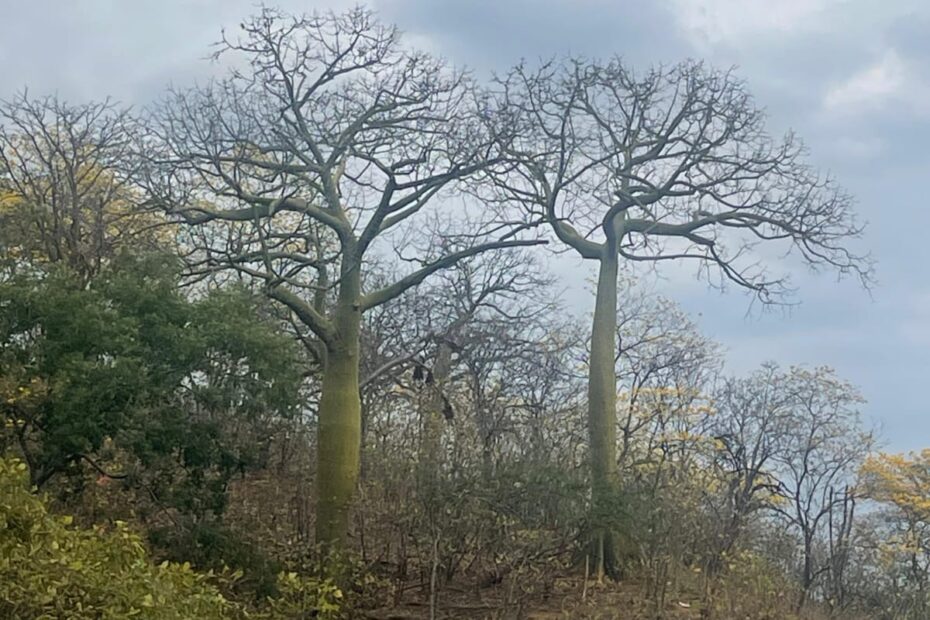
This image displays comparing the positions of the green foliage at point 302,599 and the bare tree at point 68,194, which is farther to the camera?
the bare tree at point 68,194

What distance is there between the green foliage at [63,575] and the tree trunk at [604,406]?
637 centimetres

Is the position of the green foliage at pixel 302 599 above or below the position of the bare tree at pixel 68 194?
below

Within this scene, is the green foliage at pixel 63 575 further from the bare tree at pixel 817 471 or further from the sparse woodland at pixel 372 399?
the bare tree at pixel 817 471

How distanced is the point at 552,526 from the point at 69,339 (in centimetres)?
533

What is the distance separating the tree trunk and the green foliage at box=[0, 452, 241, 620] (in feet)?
20.9

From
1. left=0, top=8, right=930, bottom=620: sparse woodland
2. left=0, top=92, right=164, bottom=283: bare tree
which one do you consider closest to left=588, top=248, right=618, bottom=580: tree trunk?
left=0, top=8, right=930, bottom=620: sparse woodland

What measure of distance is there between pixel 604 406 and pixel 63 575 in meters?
9.34

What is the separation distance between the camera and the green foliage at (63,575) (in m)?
4.11

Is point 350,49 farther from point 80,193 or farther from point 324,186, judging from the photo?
point 80,193

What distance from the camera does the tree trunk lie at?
35.9 ft

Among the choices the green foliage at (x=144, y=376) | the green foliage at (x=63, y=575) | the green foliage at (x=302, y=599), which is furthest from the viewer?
the green foliage at (x=144, y=376)

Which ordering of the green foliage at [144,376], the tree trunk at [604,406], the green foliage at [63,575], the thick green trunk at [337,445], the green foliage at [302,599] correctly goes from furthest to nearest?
the thick green trunk at [337,445] → the tree trunk at [604,406] → the green foliage at [144,376] → the green foliage at [302,599] → the green foliage at [63,575]

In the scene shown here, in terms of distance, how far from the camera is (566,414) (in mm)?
17109

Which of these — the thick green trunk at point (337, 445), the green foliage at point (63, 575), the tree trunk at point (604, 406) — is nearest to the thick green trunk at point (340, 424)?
the thick green trunk at point (337, 445)
